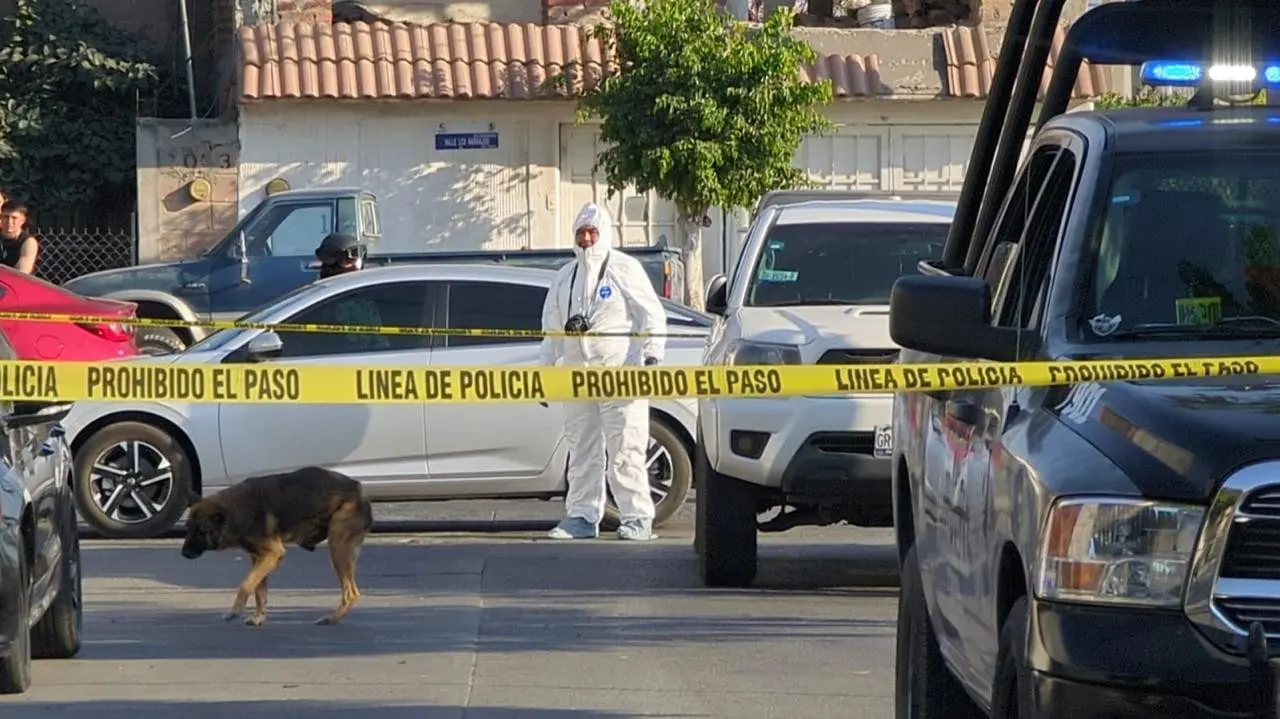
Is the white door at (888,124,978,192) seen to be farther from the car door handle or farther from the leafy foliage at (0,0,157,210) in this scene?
the car door handle

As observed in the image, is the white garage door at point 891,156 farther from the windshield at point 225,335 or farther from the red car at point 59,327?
the windshield at point 225,335

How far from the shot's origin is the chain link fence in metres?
24.8

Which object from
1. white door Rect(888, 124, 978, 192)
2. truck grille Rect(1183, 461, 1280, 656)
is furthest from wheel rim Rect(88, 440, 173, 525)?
white door Rect(888, 124, 978, 192)

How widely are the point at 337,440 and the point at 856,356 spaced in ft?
13.3

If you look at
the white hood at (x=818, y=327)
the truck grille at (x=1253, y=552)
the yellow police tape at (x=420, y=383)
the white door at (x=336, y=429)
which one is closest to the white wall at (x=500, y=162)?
the white door at (x=336, y=429)

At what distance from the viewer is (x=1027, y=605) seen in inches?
161

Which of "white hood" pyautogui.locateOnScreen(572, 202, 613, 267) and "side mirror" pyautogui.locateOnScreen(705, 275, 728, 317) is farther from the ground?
"white hood" pyautogui.locateOnScreen(572, 202, 613, 267)

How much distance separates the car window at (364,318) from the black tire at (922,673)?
23.7ft

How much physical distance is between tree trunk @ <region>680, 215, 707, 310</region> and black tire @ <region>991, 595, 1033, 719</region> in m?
18.7

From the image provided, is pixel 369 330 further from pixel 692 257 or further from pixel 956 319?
pixel 692 257

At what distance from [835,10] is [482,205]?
5.82 meters

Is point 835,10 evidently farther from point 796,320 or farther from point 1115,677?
point 1115,677

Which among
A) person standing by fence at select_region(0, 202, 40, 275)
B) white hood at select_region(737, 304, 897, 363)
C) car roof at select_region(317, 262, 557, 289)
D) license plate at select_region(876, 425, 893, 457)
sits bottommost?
license plate at select_region(876, 425, 893, 457)

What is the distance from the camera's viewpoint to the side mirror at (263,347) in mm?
12758
